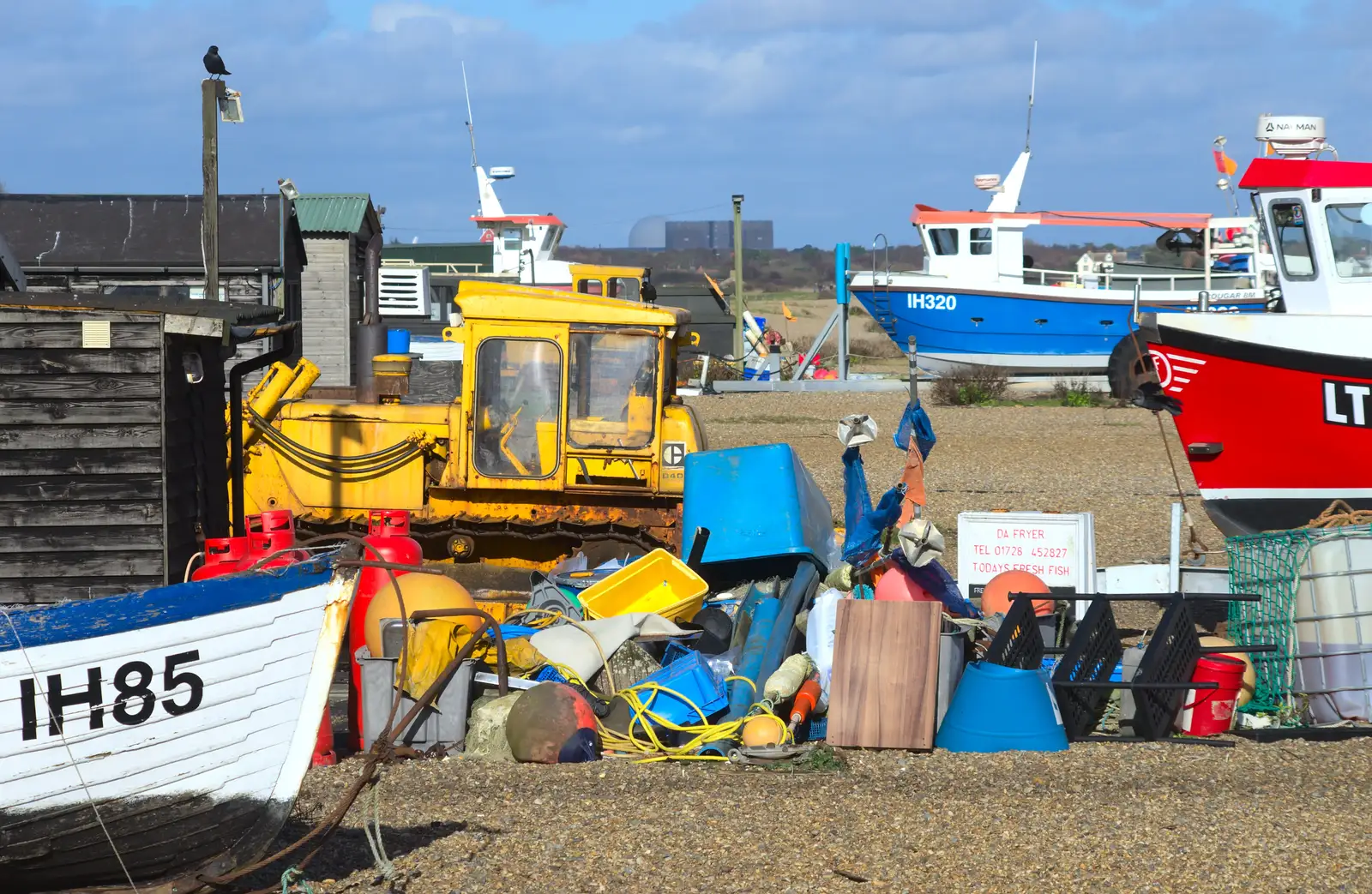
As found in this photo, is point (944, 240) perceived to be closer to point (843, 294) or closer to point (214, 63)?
point (843, 294)

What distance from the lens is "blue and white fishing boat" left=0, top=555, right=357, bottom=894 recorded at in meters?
4.73

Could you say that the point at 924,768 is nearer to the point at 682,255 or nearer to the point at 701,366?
the point at 701,366

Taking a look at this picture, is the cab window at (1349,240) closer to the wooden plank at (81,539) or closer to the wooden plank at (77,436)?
the wooden plank at (77,436)

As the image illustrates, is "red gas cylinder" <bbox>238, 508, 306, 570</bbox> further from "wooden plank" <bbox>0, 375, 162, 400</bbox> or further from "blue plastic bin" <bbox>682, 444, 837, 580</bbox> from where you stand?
"blue plastic bin" <bbox>682, 444, 837, 580</bbox>

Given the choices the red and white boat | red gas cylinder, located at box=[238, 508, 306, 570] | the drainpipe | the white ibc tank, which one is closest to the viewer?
the white ibc tank

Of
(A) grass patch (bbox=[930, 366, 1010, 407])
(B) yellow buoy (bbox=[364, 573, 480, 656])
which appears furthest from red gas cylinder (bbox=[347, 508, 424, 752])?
(A) grass patch (bbox=[930, 366, 1010, 407])

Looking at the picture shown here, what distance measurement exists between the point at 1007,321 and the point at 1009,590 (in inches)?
915

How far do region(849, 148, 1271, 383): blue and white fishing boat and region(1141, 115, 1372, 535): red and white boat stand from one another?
18.2 meters

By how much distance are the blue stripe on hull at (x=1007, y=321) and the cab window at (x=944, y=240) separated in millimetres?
1250

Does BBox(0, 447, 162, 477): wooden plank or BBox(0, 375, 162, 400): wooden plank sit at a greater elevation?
BBox(0, 375, 162, 400): wooden plank

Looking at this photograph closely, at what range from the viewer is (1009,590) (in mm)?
8344

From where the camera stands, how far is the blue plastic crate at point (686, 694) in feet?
23.5

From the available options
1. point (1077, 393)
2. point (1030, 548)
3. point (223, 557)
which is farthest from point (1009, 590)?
point (1077, 393)

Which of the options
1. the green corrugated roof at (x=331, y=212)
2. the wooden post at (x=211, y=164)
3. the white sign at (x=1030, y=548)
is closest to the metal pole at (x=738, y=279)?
the green corrugated roof at (x=331, y=212)
